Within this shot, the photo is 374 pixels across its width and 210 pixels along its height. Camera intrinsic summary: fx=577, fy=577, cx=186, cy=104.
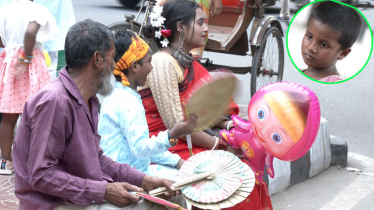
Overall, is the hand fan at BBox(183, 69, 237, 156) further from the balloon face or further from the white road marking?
the white road marking

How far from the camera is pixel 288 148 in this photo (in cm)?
259

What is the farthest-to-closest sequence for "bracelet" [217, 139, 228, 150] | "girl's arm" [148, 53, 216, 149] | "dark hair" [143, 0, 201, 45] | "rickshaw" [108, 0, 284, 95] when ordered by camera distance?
1. "rickshaw" [108, 0, 284, 95]
2. "dark hair" [143, 0, 201, 45]
3. "bracelet" [217, 139, 228, 150]
4. "girl's arm" [148, 53, 216, 149]

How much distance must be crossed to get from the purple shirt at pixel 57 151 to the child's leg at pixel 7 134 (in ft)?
5.87

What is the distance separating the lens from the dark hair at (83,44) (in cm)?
233

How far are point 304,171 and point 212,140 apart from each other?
4.60 feet

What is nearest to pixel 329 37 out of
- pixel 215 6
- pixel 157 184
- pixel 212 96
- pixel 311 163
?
pixel 212 96

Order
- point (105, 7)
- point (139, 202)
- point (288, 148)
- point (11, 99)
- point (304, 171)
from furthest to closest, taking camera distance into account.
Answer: point (105, 7) → point (304, 171) → point (11, 99) → point (288, 148) → point (139, 202)

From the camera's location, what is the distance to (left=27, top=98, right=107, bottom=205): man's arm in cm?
221

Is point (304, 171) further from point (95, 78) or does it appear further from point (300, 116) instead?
point (95, 78)

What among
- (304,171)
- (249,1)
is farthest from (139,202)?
(249,1)

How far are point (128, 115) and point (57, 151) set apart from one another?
574 mm

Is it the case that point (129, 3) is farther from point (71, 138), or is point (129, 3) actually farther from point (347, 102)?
point (71, 138)

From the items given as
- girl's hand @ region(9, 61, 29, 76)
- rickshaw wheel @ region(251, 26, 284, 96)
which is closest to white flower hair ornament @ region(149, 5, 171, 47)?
girl's hand @ region(9, 61, 29, 76)

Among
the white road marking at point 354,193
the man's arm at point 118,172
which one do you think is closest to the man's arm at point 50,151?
the man's arm at point 118,172
